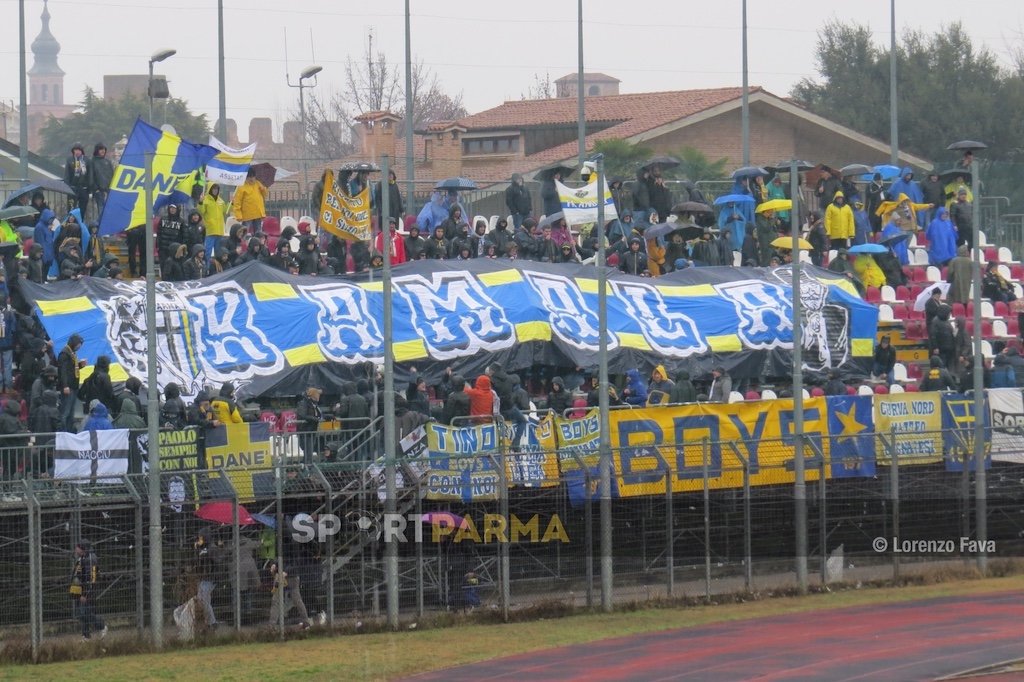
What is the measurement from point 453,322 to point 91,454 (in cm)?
875

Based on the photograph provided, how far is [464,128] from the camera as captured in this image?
56.1 meters

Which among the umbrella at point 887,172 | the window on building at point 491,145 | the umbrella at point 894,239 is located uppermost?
the window on building at point 491,145

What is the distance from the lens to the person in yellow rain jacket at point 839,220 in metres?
34.9

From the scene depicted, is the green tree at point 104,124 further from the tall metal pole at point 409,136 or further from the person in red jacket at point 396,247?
the person in red jacket at point 396,247

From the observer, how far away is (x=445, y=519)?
2180cm

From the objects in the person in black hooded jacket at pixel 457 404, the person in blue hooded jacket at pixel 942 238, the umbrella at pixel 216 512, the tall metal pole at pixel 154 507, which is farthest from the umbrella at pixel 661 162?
the umbrella at pixel 216 512

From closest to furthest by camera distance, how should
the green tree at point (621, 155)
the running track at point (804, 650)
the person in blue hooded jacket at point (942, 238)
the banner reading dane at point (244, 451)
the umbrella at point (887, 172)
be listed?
the running track at point (804, 650) → the banner reading dane at point (244, 451) → the person in blue hooded jacket at point (942, 238) → the umbrella at point (887, 172) → the green tree at point (621, 155)

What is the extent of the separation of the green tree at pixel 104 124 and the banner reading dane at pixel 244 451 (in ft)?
224

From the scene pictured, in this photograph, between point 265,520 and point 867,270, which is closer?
point 265,520

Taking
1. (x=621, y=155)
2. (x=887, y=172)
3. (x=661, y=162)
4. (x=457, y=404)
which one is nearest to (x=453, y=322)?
(x=457, y=404)

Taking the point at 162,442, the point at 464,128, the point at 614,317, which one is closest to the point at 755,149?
the point at 464,128

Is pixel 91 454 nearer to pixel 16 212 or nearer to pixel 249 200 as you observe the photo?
pixel 16 212

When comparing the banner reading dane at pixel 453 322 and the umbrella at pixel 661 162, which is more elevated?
the umbrella at pixel 661 162

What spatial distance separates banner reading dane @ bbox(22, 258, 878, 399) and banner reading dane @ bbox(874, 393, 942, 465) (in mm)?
4625
